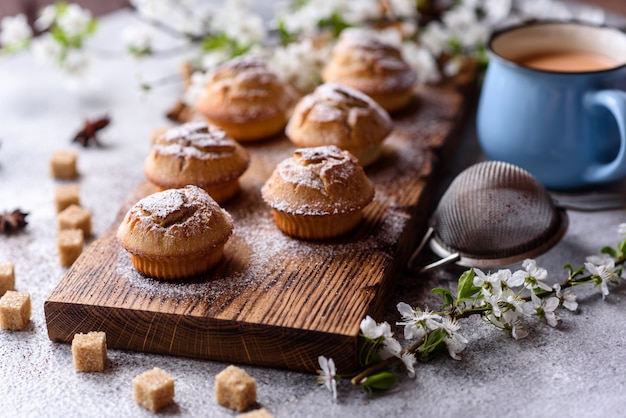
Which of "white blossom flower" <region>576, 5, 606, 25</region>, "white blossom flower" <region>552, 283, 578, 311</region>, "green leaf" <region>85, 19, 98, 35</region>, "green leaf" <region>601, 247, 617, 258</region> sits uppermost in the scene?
"green leaf" <region>85, 19, 98, 35</region>

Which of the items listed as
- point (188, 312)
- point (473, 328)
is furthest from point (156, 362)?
point (473, 328)

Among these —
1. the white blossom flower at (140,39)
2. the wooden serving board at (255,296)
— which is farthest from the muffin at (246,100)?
the white blossom flower at (140,39)

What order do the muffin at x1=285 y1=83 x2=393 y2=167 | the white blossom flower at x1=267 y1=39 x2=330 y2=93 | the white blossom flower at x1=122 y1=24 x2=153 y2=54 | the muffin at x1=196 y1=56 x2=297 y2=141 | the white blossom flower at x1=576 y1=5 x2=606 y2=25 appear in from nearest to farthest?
1. the muffin at x1=285 y1=83 x2=393 y2=167
2. the muffin at x1=196 y1=56 x2=297 y2=141
3. the white blossom flower at x1=267 y1=39 x2=330 y2=93
4. the white blossom flower at x1=122 y1=24 x2=153 y2=54
5. the white blossom flower at x1=576 y1=5 x2=606 y2=25

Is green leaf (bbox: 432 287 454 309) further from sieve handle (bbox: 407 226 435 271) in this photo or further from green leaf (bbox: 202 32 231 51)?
green leaf (bbox: 202 32 231 51)

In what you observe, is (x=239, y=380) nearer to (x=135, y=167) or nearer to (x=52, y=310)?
(x=52, y=310)

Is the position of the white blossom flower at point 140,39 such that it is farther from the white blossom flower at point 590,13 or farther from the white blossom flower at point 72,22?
the white blossom flower at point 590,13

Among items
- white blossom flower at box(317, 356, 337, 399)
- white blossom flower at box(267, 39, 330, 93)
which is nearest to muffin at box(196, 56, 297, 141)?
white blossom flower at box(267, 39, 330, 93)

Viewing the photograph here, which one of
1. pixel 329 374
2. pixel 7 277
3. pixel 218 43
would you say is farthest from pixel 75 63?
pixel 329 374
